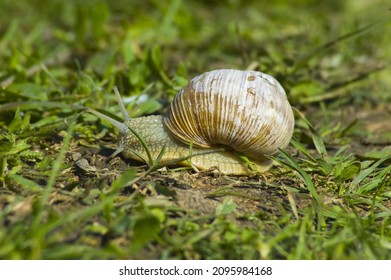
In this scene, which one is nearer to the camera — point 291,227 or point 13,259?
point 13,259

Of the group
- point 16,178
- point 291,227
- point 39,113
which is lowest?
point 291,227

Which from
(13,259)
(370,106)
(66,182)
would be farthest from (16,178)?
(370,106)

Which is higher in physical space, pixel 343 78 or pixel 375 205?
pixel 343 78
